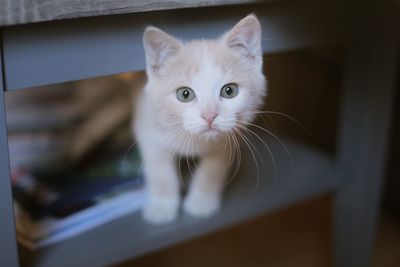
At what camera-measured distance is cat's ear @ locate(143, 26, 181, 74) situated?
524 mm

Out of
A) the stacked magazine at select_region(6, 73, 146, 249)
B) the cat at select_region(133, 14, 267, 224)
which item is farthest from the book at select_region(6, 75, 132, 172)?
the cat at select_region(133, 14, 267, 224)

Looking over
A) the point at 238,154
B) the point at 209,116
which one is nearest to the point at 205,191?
the point at 238,154

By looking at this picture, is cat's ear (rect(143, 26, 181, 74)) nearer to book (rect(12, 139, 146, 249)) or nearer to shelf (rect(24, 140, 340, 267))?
shelf (rect(24, 140, 340, 267))

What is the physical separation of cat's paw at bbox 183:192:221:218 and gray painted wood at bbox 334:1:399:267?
263 millimetres

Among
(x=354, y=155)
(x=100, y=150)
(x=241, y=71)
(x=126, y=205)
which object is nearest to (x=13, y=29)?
(x=241, y=71)

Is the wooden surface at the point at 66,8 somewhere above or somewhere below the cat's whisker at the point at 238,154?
above

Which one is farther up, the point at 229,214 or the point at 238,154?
the point at 238,154

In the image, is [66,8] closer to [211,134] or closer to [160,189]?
[211,134]

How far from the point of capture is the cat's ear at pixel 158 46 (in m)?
0.52

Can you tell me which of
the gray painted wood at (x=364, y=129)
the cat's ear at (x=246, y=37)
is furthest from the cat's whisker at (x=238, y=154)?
the gray painted wood at (x=364, y=129)

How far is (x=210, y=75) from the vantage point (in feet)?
1.74

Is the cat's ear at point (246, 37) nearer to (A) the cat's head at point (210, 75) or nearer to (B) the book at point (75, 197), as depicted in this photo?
(A) the cat's head at point (210, 75)

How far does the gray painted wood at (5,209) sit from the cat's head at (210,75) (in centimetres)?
17

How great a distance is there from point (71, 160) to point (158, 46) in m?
0.48
